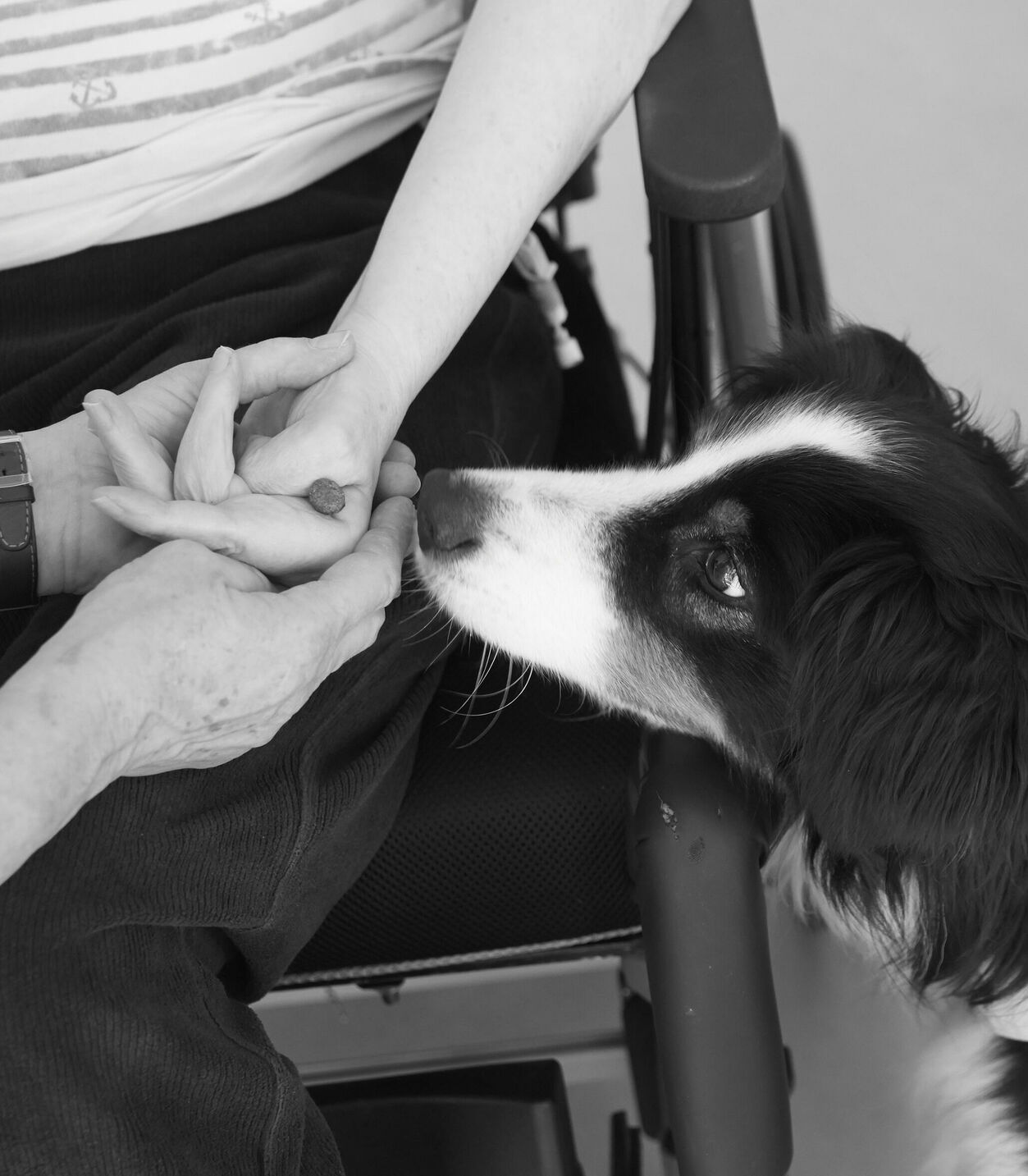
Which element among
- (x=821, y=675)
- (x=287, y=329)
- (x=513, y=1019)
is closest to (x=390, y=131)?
(x=287, y=329)

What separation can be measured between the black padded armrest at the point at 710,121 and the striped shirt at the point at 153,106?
22 centimetres

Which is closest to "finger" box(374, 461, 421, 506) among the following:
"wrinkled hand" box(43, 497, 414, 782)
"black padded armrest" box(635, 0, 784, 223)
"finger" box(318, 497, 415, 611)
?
"finger" box(318, 497, 415, 611)

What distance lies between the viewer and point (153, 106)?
2.68ft

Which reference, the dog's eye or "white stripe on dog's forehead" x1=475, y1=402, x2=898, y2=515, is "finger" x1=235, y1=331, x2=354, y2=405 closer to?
"white stripe on dog's forehead" x1=475, y1=402, x2=898, y2=515

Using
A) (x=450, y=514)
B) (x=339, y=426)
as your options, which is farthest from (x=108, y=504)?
(x=450, y=514)

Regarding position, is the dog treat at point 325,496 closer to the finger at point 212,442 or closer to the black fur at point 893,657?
the finger at point 212,442

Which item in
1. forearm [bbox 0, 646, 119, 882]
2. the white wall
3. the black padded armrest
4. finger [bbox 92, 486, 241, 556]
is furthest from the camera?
the white wall

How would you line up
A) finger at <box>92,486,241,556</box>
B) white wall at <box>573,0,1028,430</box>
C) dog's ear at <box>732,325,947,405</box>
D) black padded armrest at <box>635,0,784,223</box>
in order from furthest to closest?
white wall at <box>573,0,1028,430</box> < dog's ear at <box>732,325,947,405</box> < black padded armrest at <box>635,0,784,223</box> < finger at <box>92,486,241,556</box>

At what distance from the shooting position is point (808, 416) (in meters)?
0.87

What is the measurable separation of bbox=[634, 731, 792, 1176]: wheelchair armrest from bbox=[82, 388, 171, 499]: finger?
1.13 ft

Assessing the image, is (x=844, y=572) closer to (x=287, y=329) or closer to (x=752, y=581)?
(x=752, y=581)

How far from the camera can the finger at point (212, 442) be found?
0.66m

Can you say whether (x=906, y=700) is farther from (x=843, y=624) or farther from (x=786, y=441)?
(x=786, y=441)

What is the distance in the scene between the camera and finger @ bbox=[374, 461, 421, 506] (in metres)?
0.78
